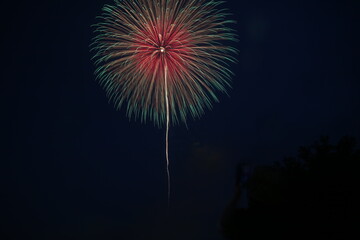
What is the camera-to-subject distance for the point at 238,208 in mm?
14023

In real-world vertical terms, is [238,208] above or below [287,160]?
below

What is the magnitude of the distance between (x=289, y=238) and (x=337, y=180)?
11.3 ft

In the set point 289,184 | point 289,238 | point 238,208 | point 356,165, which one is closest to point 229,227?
point 238,208

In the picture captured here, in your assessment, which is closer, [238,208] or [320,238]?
[320,238]

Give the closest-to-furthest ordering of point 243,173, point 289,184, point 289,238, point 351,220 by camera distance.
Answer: point 351,220
point 289,238
point 289,184
point 243,173

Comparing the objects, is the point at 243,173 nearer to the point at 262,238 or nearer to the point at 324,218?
the point at 262,238

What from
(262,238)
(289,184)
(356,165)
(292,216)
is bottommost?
(262,238)

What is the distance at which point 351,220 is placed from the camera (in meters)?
10.9

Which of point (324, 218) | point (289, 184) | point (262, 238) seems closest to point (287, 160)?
point (289, 184)

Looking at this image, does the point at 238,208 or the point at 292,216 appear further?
the point at 238,208

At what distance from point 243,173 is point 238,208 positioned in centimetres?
197

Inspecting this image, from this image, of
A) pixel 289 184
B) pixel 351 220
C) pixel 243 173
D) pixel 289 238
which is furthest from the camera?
pixel 243 173

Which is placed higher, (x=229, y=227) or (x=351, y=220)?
(x=351, y=220)

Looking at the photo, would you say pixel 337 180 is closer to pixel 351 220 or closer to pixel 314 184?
pixel 314 184
